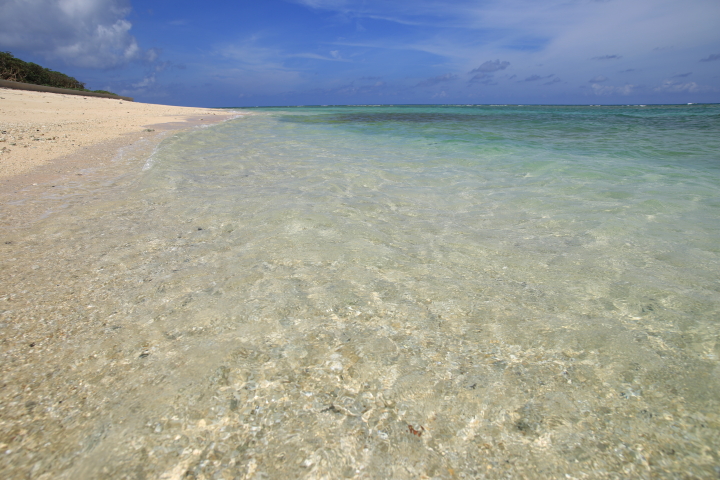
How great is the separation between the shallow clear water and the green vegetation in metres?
34.4

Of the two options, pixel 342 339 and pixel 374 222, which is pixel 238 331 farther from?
pixel 374 222

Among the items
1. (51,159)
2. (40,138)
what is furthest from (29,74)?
(51,159)

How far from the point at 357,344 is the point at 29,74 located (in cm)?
3999

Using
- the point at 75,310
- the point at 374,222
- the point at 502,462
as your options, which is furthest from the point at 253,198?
the point at 502,462

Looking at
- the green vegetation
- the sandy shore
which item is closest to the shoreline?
the sandy shore

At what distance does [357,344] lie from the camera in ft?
5.91

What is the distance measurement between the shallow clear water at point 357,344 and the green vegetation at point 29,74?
34.4 m

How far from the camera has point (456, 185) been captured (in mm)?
5434

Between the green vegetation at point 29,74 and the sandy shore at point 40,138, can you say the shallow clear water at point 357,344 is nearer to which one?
the sandy shore at point 40,138

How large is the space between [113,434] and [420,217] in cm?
322

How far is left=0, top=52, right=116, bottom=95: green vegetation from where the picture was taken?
26141 millimetres

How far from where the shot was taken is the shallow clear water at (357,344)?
126cm

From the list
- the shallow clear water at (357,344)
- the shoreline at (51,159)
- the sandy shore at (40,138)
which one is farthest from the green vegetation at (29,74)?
the shallow clear water at (357,344)

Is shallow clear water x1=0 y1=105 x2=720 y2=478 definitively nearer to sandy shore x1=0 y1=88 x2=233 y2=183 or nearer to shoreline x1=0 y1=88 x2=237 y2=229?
shoreline x1=0 y1=88 x2=237 y2=229
